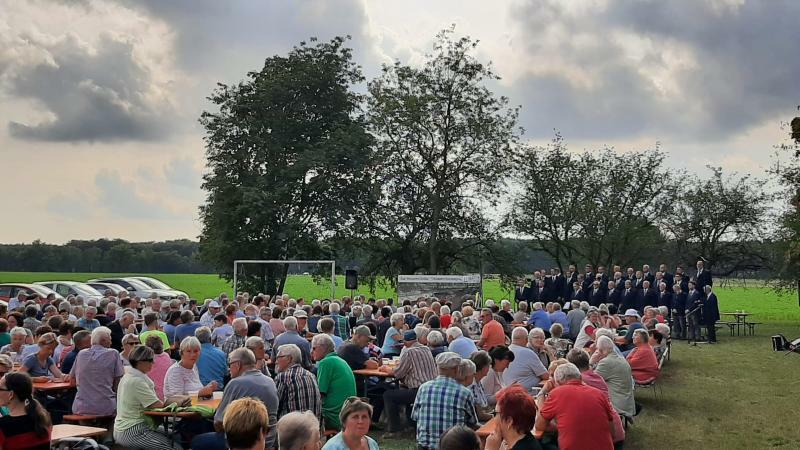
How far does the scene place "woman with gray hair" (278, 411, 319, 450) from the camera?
3.91 meters

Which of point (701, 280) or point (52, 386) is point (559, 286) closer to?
point (701, 280)

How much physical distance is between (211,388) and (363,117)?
24.5 meters

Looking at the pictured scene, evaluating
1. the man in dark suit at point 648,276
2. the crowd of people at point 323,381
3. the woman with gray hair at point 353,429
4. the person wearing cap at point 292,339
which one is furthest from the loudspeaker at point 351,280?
the woman with gray hair at point 353,429

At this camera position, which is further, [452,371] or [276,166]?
[276,166]

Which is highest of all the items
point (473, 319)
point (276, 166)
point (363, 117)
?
point (363, 117)

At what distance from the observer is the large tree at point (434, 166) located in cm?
2992

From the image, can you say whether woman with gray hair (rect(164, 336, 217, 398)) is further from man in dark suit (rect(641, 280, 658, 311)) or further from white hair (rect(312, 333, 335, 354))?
man in dark suit (rect(641, 280, 658, 311))

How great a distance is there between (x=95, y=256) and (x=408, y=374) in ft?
210

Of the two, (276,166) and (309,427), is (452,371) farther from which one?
(276,166)

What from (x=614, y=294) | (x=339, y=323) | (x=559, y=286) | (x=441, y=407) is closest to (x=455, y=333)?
(x=441, y=407)

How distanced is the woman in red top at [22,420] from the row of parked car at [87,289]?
47.9 ft

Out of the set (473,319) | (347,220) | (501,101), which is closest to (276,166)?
(347,220)

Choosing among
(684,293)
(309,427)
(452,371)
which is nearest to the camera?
(309,427)

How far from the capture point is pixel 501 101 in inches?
1196
